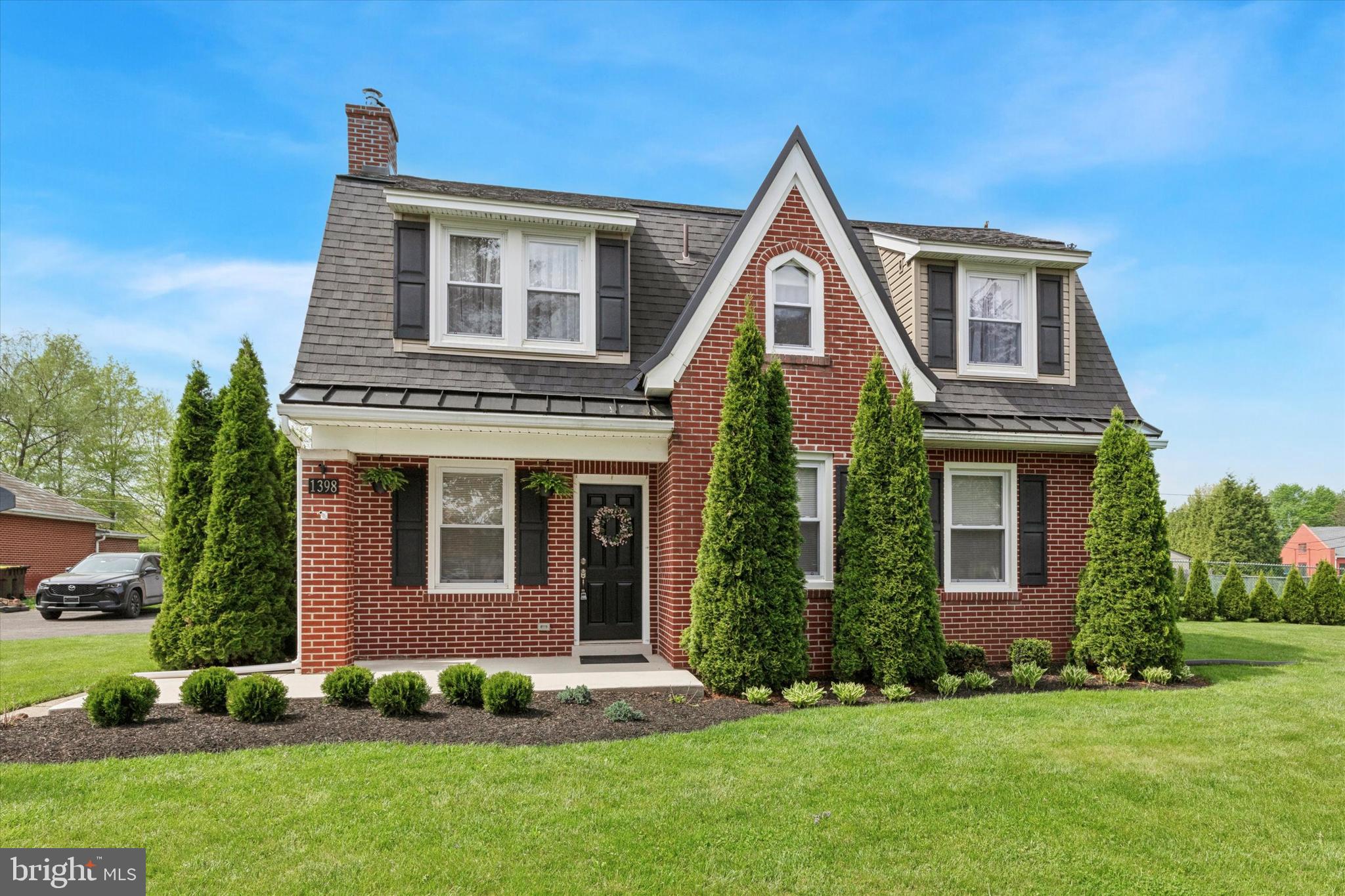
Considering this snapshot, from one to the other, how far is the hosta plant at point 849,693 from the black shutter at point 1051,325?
610 centimetres

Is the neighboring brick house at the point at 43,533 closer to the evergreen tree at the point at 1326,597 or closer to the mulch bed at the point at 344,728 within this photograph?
the mulch bed at the point at 344,728

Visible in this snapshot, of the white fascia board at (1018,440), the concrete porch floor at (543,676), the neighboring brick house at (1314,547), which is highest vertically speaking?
the white fascia board at (1018,440)

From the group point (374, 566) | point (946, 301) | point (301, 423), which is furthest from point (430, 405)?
point (946, 301)

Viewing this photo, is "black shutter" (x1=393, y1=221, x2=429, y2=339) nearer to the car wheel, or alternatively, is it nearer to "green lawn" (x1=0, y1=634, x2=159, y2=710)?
"green lawn" (x1=0, y1=634, x2=159, y2=710)

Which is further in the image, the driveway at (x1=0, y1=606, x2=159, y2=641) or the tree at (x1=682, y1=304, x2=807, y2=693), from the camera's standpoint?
the driveway at (x1=0, y1=606, x2=159, y2=641)

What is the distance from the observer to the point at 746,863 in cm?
413

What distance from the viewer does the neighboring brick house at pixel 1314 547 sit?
54.8 m

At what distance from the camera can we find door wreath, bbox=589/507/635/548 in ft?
32.6

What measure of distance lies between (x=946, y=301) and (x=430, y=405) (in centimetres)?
748

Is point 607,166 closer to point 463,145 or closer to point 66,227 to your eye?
point 463,145

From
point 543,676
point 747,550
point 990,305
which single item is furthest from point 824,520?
point 990,305

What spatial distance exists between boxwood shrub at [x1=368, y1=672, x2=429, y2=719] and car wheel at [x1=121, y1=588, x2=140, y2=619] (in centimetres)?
1644

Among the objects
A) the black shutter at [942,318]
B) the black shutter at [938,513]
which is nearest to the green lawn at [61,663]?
the black shutter at [938,513]

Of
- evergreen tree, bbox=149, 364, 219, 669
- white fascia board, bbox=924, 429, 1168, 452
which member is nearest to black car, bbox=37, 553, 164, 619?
evergreen tree, bbox=149, 364, 219, 669
